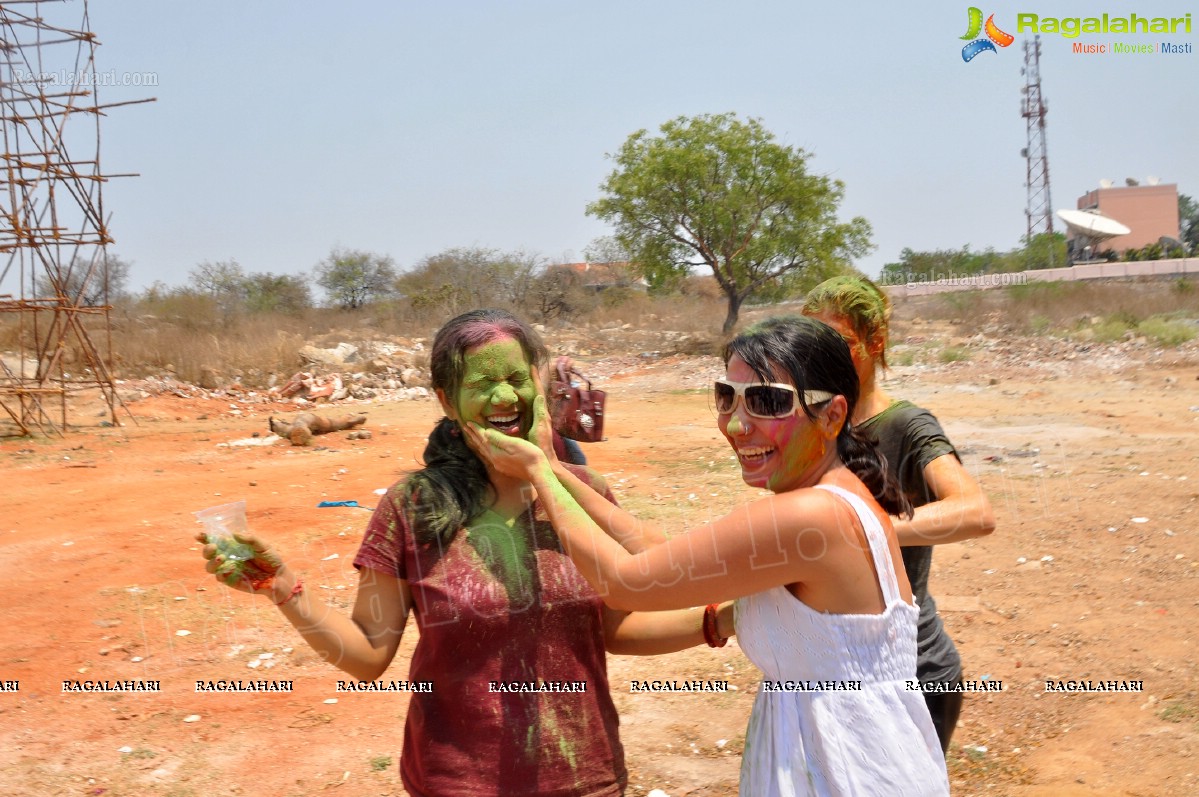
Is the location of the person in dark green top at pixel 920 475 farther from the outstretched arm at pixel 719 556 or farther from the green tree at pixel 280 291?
the green tree at pixel 280 291

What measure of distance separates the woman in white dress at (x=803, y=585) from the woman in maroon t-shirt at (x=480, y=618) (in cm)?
22

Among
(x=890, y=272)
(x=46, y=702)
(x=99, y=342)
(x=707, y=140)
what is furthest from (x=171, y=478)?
(x=890, y=272)

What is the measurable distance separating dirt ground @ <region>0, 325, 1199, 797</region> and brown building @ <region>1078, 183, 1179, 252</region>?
39.8 meters

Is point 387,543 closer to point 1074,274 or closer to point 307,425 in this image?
point 307,425

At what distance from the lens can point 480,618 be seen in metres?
1.82

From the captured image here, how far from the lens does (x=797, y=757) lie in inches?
61.8

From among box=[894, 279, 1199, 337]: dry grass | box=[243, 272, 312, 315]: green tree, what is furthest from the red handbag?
box=[243, 272, 312, 315]: green tree

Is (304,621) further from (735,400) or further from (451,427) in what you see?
(735,400)

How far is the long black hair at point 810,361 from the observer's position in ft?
5.60

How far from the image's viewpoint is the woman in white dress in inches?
60.4

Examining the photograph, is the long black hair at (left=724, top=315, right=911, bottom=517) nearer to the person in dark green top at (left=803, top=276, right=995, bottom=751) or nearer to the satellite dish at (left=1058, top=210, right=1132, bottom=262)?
the person in dark green top at (left=803, top=276, right=995, bottom=751)

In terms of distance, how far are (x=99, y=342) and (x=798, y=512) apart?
24.5 m

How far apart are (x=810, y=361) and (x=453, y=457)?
741 millimetres

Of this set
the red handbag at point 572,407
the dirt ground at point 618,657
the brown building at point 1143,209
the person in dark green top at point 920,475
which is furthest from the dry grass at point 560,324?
the brown building at point 1143,209
